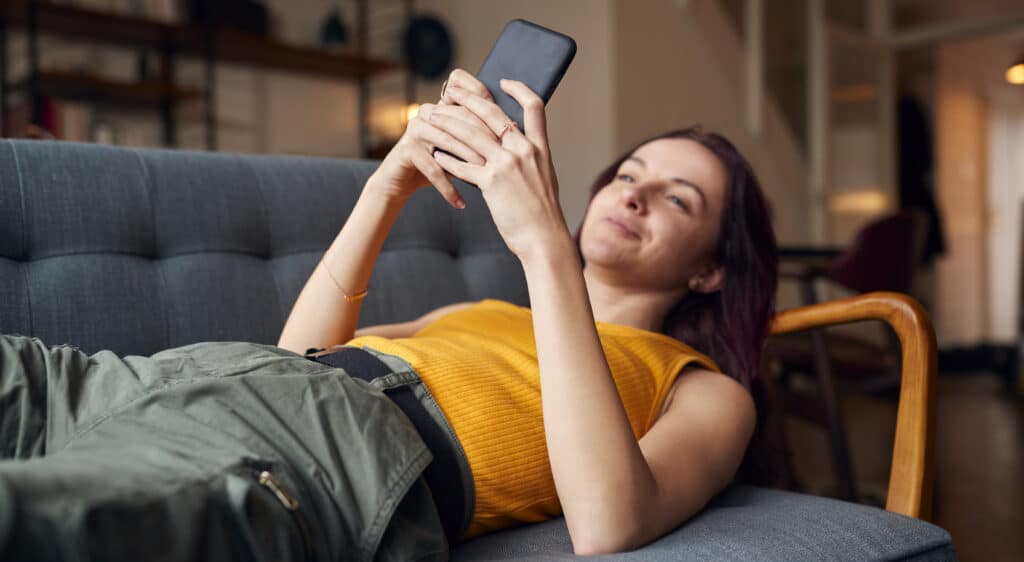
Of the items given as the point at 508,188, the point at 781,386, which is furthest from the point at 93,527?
the point at 781,386

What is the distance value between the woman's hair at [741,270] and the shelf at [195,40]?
3485 millimetres

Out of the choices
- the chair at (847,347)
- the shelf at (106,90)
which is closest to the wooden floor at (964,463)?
the chair at (847,347)

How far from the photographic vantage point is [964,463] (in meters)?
3.16

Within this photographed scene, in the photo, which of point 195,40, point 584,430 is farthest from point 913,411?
point 195,40

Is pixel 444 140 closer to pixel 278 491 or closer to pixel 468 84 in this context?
pixel 468 84

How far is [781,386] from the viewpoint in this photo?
7.72 ft

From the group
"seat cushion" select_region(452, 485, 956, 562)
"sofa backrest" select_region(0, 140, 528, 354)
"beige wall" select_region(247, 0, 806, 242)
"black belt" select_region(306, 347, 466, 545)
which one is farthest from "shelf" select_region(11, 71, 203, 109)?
"seat cushion" select_region(452, 485, 956, 562)

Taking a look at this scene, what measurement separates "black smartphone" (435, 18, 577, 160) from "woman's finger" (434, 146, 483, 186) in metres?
0.05

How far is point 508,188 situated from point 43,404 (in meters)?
0.49

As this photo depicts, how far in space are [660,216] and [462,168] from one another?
0.45 m

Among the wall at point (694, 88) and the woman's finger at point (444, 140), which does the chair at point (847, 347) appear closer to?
the woman's finger at point (444, 140)

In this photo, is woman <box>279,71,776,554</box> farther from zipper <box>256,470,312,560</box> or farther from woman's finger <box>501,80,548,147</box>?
zipper <box>256,470,312,560</box>

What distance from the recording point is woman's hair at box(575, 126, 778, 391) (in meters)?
1.30

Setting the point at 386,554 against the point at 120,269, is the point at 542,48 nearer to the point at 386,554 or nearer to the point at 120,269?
the point at 386,554
